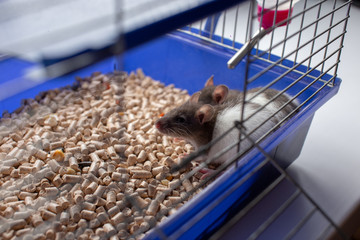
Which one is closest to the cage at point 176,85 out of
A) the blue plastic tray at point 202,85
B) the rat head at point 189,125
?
the blue plastic tray at point 202,85

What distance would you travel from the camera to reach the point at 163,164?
1.25 meters

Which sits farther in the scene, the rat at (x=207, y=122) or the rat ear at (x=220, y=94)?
the rat ear at (x=220, y=94)

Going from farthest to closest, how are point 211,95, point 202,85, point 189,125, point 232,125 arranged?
point 202,85, point 211,95, point 189,125, point 232,125

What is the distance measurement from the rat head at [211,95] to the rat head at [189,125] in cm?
4

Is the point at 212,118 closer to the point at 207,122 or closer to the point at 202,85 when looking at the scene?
the point at 207,122

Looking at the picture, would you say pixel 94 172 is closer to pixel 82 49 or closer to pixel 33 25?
pixel 33 25

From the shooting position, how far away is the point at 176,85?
68.1 inches

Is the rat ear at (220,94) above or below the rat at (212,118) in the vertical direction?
above

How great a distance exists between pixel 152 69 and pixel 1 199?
92 centimetres

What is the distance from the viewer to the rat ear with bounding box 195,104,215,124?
3.93ft

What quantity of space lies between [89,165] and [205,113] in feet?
1.35

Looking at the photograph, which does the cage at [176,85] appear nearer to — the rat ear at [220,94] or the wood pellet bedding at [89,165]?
the wood pellet bedding at [89,165]

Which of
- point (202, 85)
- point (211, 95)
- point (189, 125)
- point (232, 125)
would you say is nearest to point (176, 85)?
point (202, 85)

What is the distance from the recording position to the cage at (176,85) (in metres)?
0.54
